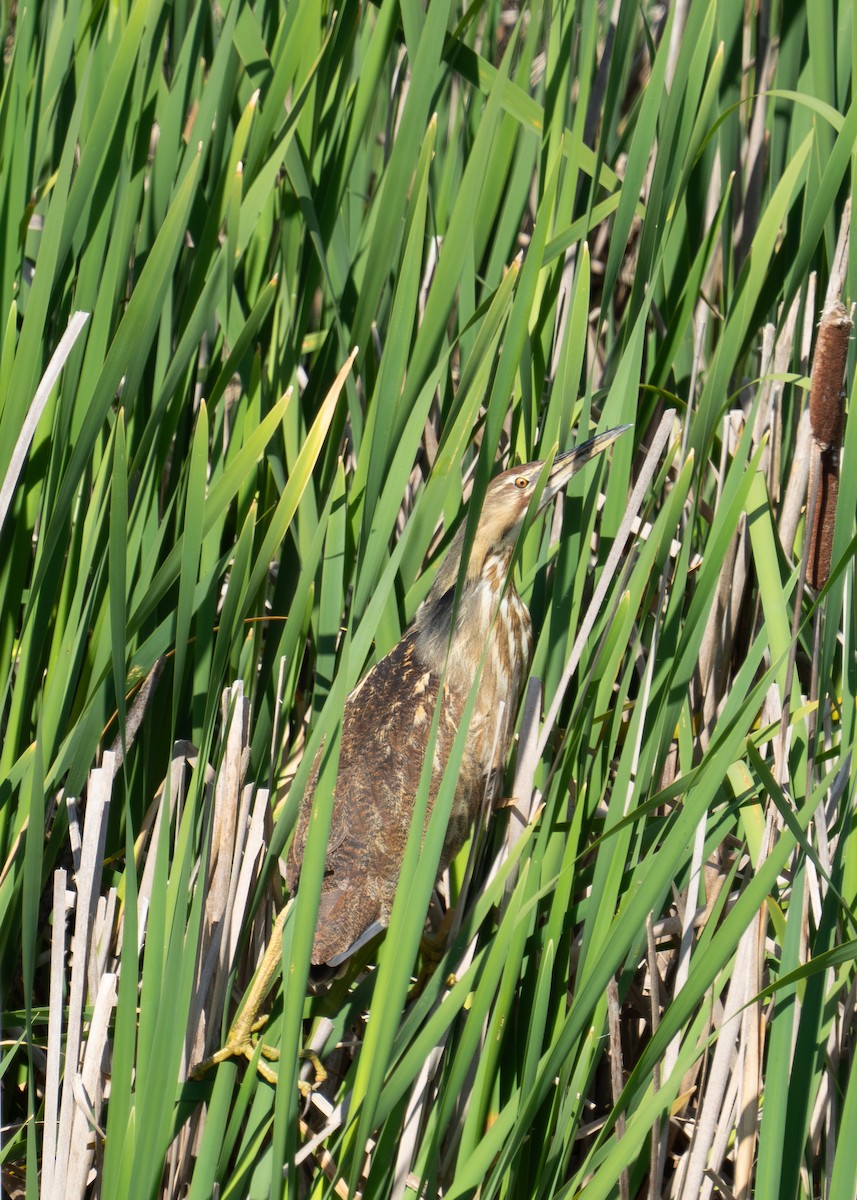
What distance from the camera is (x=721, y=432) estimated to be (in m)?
1.80

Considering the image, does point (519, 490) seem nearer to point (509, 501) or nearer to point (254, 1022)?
point (509, 501)

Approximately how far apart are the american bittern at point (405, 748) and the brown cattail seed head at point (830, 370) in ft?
1.05

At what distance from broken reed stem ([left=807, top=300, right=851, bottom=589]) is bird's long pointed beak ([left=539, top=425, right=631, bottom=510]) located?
0.27m

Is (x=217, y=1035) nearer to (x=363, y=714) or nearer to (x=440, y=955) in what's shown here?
(x=440, y=955)

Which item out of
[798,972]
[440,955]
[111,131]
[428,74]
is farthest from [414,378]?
[440,955]

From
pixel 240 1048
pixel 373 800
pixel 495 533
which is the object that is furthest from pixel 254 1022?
pixel 495 533

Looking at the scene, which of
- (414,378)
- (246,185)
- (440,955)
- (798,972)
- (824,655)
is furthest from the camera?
(440,955)

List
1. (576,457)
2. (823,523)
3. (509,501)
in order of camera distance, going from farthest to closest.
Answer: (509,501) < (576,457) < (823,523)

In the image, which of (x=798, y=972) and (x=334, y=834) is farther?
(x=334, y=834)

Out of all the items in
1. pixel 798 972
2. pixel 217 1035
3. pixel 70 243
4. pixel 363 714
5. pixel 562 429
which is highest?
pixel 70 243

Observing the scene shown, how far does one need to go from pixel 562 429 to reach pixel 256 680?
0.56 metres

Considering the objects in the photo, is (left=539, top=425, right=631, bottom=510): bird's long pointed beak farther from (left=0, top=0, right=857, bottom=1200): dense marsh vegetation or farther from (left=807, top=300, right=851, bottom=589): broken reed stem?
(left=807, top=300, right=851, bottom=589): broken reed stem

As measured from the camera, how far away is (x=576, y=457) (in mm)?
1553

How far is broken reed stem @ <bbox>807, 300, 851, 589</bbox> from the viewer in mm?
1191
